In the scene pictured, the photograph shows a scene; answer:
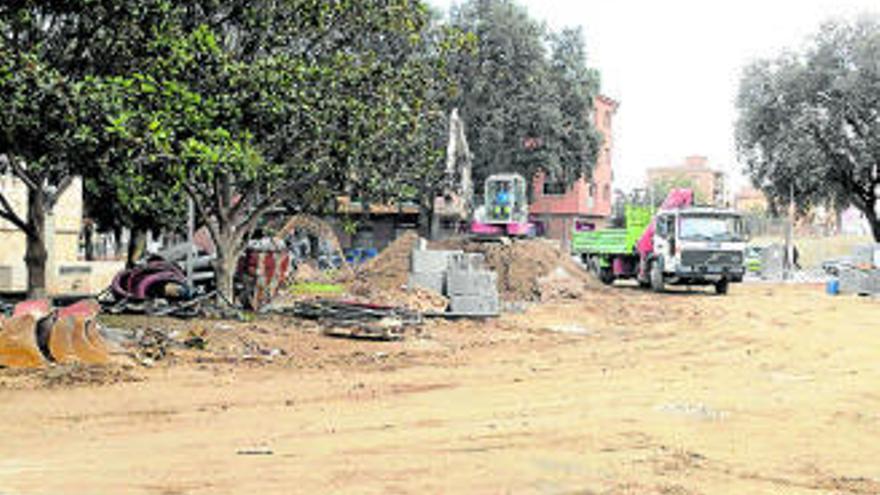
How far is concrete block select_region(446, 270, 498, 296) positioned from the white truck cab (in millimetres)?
11645

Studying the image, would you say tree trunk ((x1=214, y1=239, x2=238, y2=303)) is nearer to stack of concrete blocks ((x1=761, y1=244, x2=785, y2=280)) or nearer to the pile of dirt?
the pile of dirt

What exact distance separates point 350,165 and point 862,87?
32894 mm

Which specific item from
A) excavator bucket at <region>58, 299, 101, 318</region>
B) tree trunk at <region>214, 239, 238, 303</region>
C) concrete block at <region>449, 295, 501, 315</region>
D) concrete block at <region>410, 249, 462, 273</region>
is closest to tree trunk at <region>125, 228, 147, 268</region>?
concrete block at <region>410, 249, 462, 273</region>

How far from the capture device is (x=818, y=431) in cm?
960

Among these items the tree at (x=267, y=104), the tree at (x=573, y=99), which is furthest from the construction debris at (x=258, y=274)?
the tree at (x=573, y=99)

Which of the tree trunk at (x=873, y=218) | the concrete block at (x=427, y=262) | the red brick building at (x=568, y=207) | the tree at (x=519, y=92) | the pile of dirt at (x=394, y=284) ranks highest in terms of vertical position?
the tree at (x=519, y=92)

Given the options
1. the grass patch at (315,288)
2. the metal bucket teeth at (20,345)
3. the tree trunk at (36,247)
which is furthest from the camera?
the grass patch at (315,288)

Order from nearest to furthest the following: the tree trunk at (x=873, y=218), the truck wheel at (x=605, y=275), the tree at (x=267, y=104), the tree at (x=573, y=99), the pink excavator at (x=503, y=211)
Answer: the tree at (x=267, y=104) → the pink excavator at (x=503, y=211) → the truck wheel at (x=605, y=275) → the tree trunk at (x=873, y=218) → the tree at (x=573, y=99)

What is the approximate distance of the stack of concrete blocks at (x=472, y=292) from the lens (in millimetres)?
21422

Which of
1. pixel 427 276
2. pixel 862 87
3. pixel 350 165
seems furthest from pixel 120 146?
pixel 862 87

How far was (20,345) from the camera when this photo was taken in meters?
12.2

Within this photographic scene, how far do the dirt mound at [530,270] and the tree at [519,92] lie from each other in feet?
50.8

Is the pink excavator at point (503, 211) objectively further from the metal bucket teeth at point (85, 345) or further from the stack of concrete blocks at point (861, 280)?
the metal bucket teeth at point (85, 345)

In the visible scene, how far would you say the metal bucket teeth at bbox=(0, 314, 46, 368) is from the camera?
1213cm
